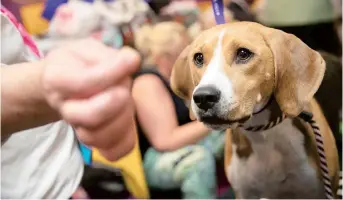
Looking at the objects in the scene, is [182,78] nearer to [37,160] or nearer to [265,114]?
[265,114]

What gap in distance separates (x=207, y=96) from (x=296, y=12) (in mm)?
137

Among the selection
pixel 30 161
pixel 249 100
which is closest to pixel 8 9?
pixel 30 161

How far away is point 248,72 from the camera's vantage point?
33 centimetres

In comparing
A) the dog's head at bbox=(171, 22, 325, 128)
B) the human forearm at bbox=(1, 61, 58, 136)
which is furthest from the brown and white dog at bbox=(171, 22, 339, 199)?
the human forearm at bbox=(1, 61, 58, 136)

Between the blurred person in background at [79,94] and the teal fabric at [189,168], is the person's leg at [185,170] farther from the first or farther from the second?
the blurred person in background at [79,94]

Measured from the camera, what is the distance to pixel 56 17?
45cm

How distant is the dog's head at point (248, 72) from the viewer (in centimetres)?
32

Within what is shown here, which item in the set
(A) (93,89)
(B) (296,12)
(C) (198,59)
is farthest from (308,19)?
(A) (93,89)

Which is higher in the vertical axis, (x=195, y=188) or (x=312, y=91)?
(x=312, y=91)

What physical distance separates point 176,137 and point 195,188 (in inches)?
2.2

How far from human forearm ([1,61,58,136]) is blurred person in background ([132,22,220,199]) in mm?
104

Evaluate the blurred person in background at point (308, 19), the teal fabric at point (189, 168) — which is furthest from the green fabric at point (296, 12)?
the teal fabric at point (189, 168)

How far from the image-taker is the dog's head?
0.32 metres

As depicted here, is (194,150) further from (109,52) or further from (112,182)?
(109,52)
